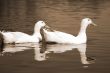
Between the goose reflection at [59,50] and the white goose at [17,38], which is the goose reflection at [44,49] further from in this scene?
the white goose at [17,38]

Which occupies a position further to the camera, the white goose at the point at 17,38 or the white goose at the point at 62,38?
the white goose at the point at 62,38

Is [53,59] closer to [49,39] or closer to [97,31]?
[49,39]

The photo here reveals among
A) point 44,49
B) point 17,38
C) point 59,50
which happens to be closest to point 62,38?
point 44,49

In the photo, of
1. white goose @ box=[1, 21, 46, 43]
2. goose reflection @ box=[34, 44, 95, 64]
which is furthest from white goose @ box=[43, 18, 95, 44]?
white goose @ box=[1, 21, 46, 43]

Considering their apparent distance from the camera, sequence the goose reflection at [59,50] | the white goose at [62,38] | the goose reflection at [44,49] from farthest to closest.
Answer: the white goose at [62,38], the goose reflection at [44,49], the goose reflection at [59,50]

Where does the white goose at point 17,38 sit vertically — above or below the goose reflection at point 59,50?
above

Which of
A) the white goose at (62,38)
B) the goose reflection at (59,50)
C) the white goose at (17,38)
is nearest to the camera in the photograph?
the goose reflection at (59,50)

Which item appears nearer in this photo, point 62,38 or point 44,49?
point 44,49

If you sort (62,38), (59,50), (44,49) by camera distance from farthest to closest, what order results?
1. (62,38)
2. (44,49)
3. (59,50)

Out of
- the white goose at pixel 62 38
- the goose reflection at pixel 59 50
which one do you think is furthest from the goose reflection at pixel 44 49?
the white goose at pixel 62 38

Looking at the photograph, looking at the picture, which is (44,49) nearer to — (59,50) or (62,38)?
(59,50)

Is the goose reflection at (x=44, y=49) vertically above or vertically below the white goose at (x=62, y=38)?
below

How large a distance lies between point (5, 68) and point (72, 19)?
15840mm

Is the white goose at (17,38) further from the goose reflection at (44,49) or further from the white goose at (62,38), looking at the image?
the white goose at (62,38)
